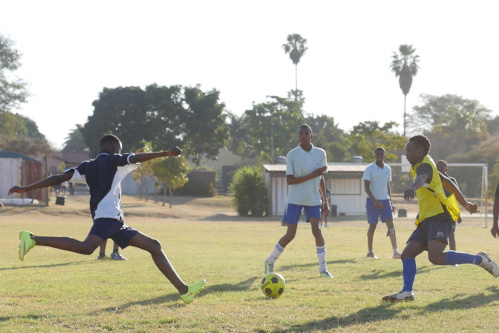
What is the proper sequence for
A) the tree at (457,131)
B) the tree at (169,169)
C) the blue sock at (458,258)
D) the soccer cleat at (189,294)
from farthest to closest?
the tree at (457,131)
the tree at (169,169)
the blue sock at (458,258)
the soccer cleat at (189,294)

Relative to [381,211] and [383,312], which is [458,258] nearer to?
[383,312]

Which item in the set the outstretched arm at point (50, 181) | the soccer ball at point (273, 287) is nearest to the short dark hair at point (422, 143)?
the soccer ball at point (273, 287)

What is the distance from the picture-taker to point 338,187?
131 ft

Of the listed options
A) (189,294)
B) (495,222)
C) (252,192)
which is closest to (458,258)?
(495,222)

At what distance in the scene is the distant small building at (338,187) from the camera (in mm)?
38375

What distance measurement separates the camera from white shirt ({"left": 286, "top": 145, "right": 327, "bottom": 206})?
945 centimetres

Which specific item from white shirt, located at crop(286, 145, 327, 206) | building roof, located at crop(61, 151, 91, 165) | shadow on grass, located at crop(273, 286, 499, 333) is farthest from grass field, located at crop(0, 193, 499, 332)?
building roof, located at crop(61, 151, 91, 165)

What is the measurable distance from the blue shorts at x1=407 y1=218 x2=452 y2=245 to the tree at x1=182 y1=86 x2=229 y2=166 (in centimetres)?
6951

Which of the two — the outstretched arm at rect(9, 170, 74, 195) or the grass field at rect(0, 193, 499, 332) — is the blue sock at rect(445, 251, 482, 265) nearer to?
the grass field at rect(0, 193, 499, 332)

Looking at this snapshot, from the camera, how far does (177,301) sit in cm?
743

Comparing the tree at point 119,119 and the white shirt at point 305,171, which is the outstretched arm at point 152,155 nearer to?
the white shirt at point 305,171

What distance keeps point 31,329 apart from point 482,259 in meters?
5.18

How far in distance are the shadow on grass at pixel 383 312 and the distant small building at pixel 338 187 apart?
30.1 m

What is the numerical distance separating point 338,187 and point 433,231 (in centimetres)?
3263
